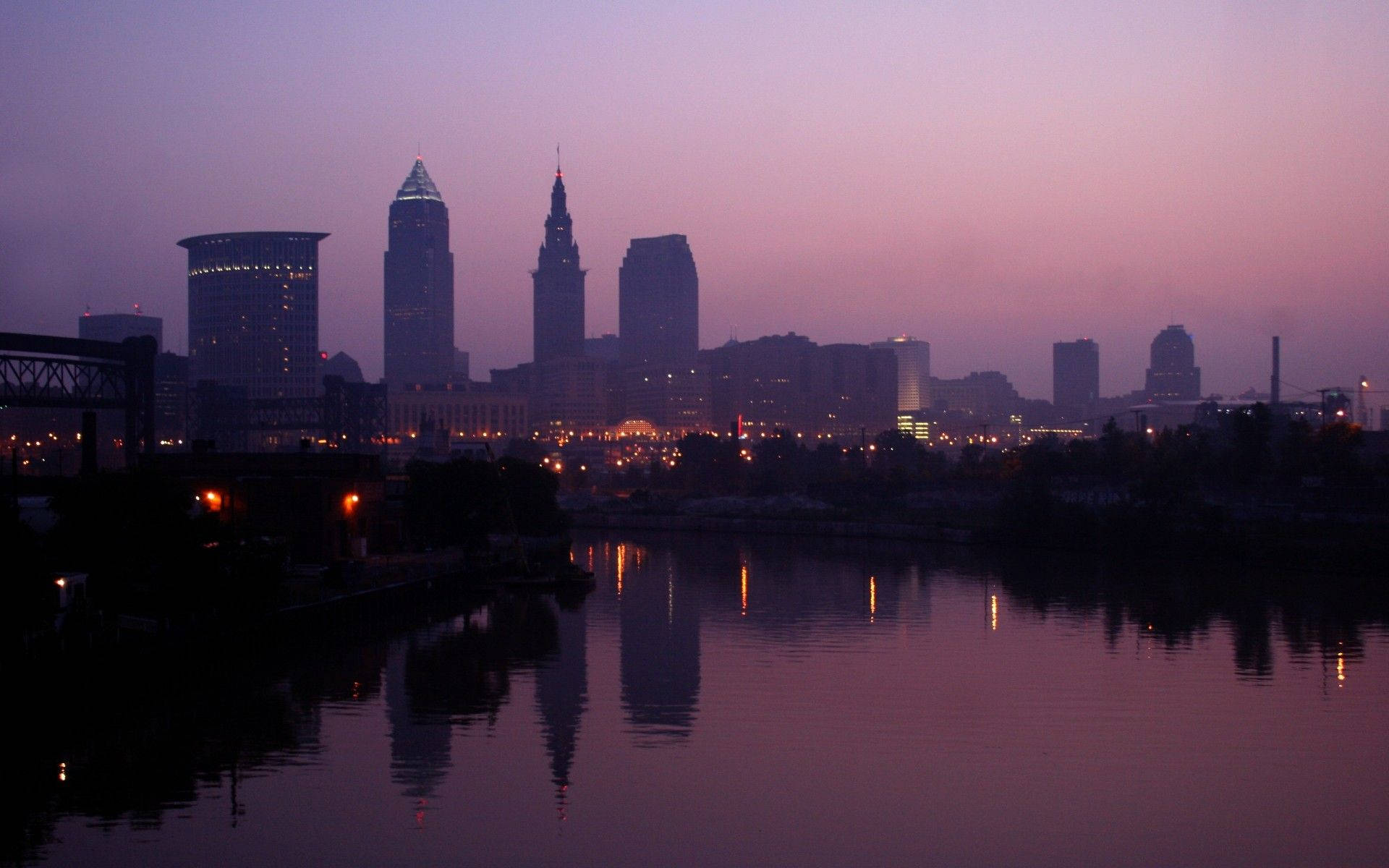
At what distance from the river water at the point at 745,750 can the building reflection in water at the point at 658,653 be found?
0.14m

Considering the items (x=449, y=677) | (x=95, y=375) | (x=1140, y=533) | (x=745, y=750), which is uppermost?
(x=95, y=375)

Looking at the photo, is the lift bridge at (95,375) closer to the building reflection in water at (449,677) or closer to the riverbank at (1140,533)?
the building reflection in water at (449,677)

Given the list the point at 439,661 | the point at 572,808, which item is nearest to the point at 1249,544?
the point at 439,661

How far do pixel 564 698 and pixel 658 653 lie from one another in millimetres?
6377

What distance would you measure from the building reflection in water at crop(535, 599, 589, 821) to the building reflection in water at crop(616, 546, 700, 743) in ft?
3.21

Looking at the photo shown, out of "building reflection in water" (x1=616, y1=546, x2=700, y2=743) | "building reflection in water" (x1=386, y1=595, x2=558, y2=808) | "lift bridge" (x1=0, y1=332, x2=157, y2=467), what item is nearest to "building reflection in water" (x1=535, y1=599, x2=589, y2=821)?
"building reflection in water" (x1=386, y1=595, x2=558, y2=808)

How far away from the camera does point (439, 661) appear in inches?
1276

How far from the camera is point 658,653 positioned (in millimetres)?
A: 33281

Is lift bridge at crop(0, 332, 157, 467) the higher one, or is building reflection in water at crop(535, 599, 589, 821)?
lift bridge at crop(0, 332, 157, 467)

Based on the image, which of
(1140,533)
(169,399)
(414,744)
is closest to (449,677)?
(414,744)

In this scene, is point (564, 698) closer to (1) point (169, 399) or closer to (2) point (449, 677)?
(2) point (449, 677)

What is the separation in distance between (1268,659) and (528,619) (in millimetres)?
20535

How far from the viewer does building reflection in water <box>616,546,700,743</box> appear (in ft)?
81.4

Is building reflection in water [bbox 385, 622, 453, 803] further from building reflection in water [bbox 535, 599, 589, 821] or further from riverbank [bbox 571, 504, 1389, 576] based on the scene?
riverbank [bbox 571, 504, 1389, 576]
